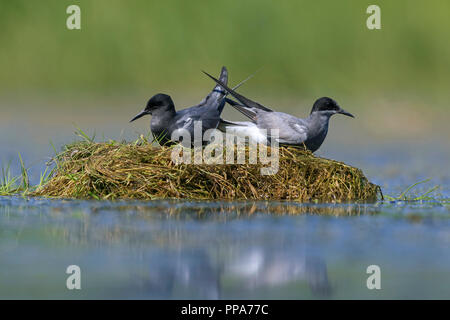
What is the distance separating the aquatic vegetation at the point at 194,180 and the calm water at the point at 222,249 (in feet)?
1.04

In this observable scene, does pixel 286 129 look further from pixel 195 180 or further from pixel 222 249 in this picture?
pixel 222 249

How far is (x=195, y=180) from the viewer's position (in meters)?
7.61

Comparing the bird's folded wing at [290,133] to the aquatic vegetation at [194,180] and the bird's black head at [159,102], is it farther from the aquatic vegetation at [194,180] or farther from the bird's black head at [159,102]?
the bird's black head at [159,102]

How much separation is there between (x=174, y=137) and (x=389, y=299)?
475 centimetres

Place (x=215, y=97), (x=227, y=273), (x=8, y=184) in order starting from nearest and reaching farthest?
(x=227, y=273), (x=8, y=184), (x=215, y=97)

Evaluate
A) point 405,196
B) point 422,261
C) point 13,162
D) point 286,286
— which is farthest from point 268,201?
point 13,162

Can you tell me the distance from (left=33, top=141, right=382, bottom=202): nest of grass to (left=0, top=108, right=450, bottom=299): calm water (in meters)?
0.31

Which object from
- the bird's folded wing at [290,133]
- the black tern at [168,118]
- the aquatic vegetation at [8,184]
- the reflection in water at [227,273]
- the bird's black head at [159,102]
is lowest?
the reflection in water at [227,273]

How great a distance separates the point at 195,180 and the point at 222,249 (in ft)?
7.79

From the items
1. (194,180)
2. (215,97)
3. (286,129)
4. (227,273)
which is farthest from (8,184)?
(227,273)

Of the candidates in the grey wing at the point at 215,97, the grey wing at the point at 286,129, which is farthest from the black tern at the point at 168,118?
the grey wing at the point at 286,129

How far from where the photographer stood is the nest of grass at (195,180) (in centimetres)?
751

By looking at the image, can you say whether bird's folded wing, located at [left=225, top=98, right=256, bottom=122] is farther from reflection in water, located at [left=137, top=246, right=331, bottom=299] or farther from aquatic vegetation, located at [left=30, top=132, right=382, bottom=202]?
reflection in water, located at [left=137, top=246, right=331, bottom=299]

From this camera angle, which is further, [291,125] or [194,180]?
[291,125]
